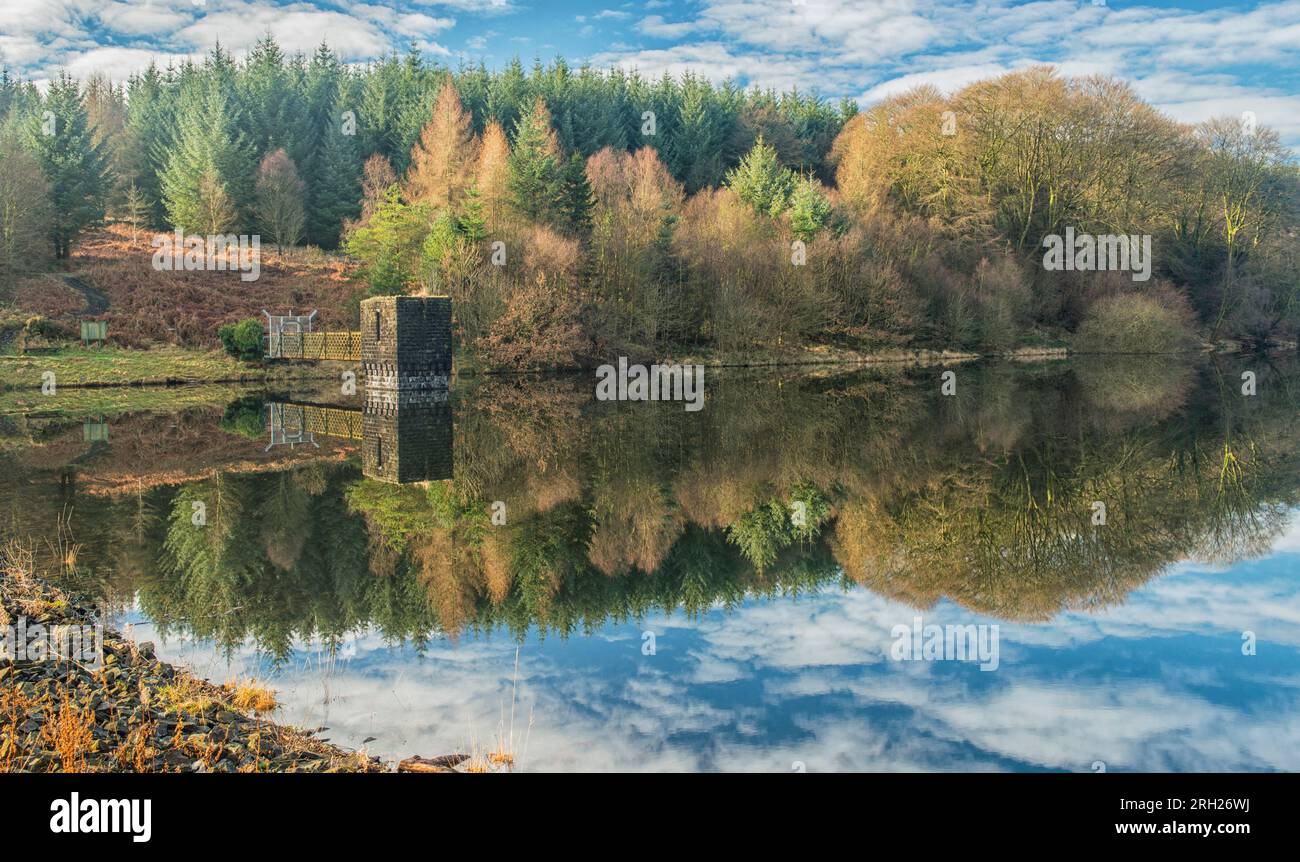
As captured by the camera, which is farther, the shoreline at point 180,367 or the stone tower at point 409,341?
the shoreline at point 180,367

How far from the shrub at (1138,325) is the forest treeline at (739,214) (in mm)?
158

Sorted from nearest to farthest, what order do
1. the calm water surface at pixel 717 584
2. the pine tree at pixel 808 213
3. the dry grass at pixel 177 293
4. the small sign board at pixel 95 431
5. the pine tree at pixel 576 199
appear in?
the calm water surface at pixel 717 584
the small sign board at pixel 95 431
the dry grass at pixel 177 293
the pine tree at pixel 576 199
the pine tree at pixel 808 213

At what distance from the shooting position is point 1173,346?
2165 inches

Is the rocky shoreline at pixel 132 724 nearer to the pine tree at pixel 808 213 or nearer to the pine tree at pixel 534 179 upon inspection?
the pine tree at pixel 534 179

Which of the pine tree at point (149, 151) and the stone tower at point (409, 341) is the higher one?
the pine tree at point (149, 151)

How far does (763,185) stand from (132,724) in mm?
50826

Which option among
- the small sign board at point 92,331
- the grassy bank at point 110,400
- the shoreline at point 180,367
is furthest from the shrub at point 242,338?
the small sign board at point 92,331

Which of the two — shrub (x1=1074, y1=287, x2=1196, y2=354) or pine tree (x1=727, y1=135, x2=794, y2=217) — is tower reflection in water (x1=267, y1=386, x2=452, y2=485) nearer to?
pine tree (x1=727, y1=135, x2=794, y2=217)

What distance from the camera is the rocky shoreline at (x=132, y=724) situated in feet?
17.9

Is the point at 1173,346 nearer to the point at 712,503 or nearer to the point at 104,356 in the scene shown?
the point at 712,503

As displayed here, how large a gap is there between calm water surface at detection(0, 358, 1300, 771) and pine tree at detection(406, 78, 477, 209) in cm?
3181

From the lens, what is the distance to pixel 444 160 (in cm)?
5112

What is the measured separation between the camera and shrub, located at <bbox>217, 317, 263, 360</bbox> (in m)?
38.7

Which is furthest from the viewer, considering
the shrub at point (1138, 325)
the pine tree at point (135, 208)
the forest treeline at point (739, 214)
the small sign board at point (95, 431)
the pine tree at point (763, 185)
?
the pine tree at point (135, 208)
